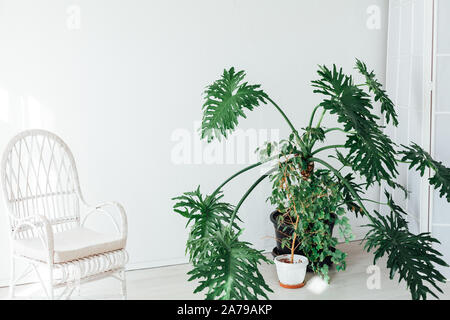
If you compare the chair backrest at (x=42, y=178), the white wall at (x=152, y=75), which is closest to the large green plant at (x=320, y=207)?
the white wall at (x=152, y=75)

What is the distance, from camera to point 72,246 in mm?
2791

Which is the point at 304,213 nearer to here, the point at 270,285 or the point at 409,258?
the point at 270,285

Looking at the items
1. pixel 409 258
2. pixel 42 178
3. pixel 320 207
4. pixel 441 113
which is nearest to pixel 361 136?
pixel 409 258

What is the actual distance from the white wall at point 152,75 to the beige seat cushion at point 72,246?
57 cm

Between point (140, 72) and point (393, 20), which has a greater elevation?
point (393, 20)

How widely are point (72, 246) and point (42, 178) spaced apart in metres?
0.76

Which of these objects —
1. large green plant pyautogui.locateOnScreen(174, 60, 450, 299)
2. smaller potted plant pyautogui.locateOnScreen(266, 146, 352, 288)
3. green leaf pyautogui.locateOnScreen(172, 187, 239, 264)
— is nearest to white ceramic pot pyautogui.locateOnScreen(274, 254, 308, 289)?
smaller potted plant pyautogui.locateOnScreen(266, 146, 352, 288)

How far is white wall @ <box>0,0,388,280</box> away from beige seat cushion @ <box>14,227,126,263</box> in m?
0.57

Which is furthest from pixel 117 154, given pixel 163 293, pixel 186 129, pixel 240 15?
pixel 240 15

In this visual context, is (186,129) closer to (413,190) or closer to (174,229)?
(174,229)

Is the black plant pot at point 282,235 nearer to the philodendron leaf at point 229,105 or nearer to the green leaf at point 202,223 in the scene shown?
the green leaf at point 202,223

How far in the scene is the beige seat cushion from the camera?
8.89ft

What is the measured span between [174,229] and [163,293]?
1.88ft
